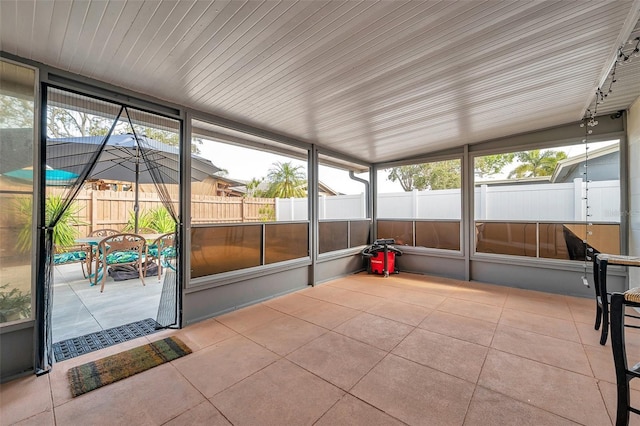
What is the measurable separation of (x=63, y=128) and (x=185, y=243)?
4.97 feet

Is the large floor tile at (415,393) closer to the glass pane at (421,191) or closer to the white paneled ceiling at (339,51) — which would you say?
the white paneled ceiling at (339,51)

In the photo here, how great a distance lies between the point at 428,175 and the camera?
5672 mm

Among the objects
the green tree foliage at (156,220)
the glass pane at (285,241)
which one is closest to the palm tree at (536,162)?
the glass pane at (285,241)

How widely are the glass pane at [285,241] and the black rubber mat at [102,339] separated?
1678 mm

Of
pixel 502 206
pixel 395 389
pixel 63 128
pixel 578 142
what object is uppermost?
pixel 578 142

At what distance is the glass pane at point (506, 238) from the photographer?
14.9 ft

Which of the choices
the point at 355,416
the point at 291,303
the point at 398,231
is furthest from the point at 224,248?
the point at 398,231

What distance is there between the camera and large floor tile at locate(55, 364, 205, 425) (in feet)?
5.59

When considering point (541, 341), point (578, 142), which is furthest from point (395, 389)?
point (578, 142)

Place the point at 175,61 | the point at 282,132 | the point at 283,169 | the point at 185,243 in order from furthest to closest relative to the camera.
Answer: the point at 283,169 → the point at 282,132 → the point at 185,243 → the point at 175,61

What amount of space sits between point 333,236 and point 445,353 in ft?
10.4

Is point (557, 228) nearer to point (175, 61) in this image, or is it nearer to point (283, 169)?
point (283, 169)

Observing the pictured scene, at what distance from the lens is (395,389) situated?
6.48 ft

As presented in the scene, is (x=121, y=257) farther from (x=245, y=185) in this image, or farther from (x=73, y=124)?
(x=73, y=124)
